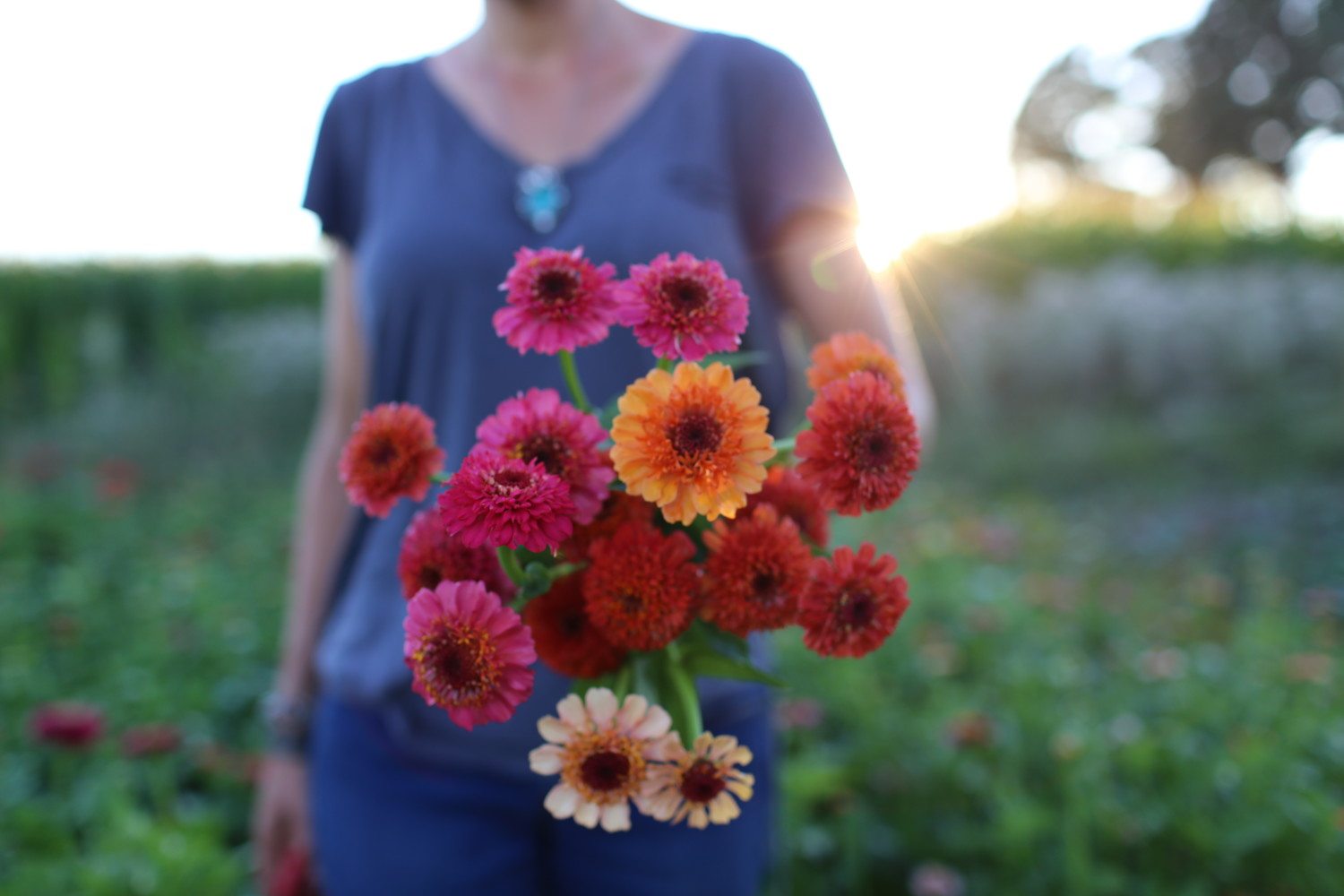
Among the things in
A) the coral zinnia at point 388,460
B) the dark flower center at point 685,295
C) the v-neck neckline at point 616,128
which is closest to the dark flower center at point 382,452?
the coral zinnia at point 388,460

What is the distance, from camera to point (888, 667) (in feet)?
10.6

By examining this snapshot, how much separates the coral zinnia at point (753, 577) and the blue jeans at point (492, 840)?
0.65 m

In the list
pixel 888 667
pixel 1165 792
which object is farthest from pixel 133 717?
pixel 1165 792

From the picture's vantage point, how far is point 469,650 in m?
0.61

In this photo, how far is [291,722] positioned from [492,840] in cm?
51

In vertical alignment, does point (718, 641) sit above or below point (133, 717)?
above

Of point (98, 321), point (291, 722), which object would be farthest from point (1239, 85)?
point (291, 722)

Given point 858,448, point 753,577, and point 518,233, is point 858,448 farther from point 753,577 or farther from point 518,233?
point 518,233

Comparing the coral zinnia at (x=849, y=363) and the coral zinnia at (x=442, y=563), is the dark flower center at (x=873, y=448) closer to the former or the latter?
the coral zinnia at (x=849, y=363)

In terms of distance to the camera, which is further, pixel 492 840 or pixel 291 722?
pixel 291 722

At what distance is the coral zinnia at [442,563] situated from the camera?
671 mm

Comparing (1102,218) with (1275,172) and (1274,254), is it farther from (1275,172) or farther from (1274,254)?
(1275,172)

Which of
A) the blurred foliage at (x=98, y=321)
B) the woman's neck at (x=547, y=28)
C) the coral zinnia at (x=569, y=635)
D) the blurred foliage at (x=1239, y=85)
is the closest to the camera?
the coral zinnia at (x=569, y=635)

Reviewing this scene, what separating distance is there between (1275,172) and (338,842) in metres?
36.9
